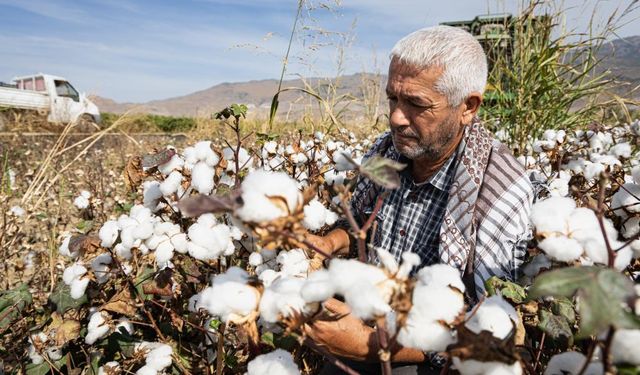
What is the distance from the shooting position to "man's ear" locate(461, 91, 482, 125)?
5.45ft

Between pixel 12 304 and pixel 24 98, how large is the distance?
55.0 ft

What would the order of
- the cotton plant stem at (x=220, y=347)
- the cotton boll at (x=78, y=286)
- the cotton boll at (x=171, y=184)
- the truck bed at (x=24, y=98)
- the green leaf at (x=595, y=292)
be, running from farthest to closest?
the truck bed at (x=24, y=98), the cotton boll at (x=78, y=286), the cotton boll at (x=171, y=184), the cotton plant stem at (x=220, y=347), the green leaf at (x=595, y=292)

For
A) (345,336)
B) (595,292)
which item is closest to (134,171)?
(345,336)

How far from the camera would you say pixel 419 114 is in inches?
64.2

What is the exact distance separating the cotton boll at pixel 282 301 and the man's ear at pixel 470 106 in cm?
119

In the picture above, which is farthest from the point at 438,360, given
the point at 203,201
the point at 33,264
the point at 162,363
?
the point at 33,264

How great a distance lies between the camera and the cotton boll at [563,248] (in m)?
0.68

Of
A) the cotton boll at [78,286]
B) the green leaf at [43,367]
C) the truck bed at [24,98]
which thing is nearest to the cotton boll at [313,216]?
the cotton boll at [78,286]

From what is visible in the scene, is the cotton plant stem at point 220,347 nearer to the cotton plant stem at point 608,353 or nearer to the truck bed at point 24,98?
the cotton plant stem at point 608,353

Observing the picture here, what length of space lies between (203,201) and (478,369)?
0.40m

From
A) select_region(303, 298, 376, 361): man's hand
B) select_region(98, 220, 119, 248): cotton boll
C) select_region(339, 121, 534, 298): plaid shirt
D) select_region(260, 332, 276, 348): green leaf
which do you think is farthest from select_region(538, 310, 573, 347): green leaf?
select_region(98, 220, 119, 248): cotton boll

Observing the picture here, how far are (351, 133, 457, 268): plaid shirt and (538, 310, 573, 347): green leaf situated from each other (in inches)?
28.4

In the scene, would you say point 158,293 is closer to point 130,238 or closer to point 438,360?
point 130,238

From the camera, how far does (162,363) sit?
1.40m
